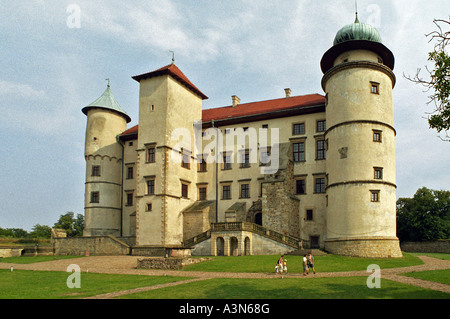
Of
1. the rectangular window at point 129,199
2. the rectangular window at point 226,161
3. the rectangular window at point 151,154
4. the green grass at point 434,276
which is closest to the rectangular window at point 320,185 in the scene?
the rectangular window at point 226,161

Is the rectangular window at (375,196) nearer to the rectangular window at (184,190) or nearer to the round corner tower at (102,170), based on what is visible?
the rectangular window at (184,190)

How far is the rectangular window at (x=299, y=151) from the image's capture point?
39.9 meters

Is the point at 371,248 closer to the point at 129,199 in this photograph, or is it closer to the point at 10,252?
the point at 129,199

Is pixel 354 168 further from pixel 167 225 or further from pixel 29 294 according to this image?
pixel 29 294

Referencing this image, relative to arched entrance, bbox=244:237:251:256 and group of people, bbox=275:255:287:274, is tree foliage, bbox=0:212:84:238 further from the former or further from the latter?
group of people, bbox=275:255:287:274

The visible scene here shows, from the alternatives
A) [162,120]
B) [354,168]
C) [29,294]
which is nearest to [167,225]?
[162,120]

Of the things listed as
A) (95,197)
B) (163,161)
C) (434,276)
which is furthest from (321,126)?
(95,197)

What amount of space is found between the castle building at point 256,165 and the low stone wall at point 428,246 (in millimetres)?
19360

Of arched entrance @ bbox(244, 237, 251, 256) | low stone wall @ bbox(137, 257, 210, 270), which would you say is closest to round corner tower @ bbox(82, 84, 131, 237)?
arched entrance @ bbox(244, 237, 251, 256)

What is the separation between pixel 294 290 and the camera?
1592 cm

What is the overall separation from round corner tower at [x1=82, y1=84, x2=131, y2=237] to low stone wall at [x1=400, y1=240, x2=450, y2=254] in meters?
35.0

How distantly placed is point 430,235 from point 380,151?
26.6 meters

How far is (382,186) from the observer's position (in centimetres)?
3231

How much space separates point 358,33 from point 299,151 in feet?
39.0
